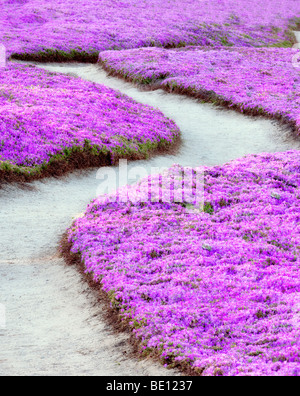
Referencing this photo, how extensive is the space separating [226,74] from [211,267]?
86.1 feet

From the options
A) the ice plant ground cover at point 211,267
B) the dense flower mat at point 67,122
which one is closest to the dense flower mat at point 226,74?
the dense flower mat at point 67,122

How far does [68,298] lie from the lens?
509 inches

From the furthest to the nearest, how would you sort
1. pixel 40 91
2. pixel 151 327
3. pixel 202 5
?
pixel 202 5
pixel 40 91
pixel 151 327

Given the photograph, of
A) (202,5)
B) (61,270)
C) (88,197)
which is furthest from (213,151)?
(202,5)

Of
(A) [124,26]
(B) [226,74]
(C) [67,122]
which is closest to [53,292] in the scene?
(C) [67,122]

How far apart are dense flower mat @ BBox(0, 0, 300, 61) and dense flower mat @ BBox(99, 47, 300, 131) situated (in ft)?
15.1

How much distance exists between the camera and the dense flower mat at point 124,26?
44.5m

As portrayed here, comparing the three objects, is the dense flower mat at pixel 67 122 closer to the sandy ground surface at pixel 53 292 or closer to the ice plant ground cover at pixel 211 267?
the sandy ground surface at pixel 53 292

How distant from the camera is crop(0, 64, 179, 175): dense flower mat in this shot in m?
21.8

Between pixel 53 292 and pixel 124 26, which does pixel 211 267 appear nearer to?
pixel 53 292

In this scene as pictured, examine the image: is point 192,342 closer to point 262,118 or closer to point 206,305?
point 206,305

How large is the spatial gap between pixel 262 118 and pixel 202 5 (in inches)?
1714

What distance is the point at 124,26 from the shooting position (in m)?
52.5

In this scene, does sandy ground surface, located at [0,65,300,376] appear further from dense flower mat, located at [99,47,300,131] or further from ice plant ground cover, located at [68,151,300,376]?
dense flower mat, located at [99,47,300,131]
